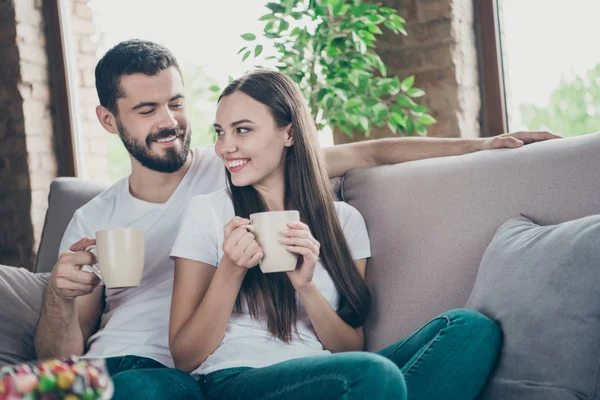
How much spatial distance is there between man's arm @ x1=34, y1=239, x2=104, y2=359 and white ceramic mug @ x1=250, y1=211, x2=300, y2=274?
1.16 feet

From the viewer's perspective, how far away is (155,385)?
1.25 m

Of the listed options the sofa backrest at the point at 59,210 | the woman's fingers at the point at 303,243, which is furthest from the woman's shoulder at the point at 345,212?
the sofa backrest at the point at 59,210

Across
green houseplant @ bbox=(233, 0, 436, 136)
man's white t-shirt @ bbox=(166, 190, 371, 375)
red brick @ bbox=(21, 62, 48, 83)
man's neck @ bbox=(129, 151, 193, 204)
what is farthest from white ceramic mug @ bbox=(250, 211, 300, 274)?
red brick @ bbox=(21, 62, 48, 83)

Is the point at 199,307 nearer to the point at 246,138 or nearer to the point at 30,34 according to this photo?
the point at 246,138

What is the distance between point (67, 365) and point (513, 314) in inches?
34.0

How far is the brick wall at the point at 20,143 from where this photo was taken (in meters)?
3.35

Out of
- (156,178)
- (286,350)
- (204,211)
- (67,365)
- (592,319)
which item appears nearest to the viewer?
(67,365)

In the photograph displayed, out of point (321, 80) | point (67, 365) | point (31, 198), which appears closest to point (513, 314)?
point (67, 365)

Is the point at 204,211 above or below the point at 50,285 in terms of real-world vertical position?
above

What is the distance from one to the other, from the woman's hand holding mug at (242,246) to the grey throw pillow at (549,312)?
1.47ft

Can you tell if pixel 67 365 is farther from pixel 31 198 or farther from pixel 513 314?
pixel 31 198

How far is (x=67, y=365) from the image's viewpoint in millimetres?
645

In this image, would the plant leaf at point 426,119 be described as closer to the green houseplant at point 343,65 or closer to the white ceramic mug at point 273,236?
the green houseplant at point 343,65

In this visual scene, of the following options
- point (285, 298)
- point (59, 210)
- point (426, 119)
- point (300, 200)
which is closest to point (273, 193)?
point (300, 200)
